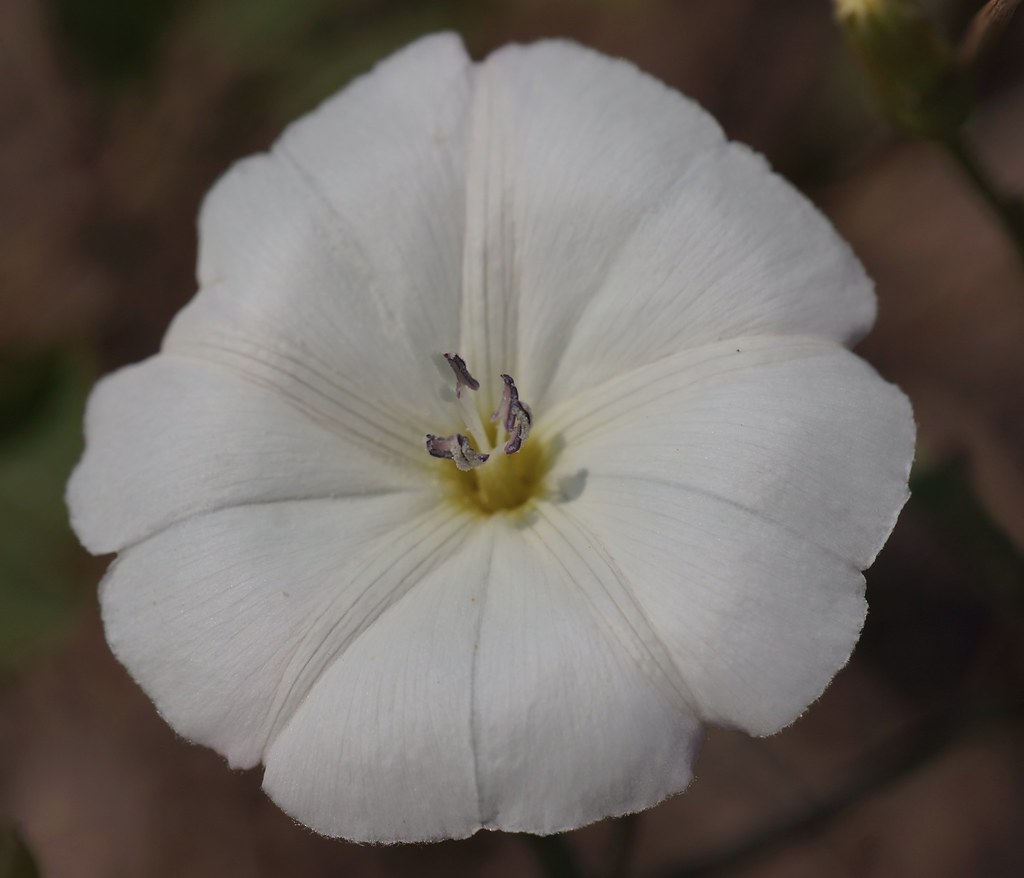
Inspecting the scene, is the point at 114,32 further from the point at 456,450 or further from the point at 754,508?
the point at 754,508

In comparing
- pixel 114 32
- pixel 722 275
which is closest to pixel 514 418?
pixel 722 275

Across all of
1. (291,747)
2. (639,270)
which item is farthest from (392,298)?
(291,747)

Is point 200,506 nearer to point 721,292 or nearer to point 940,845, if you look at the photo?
point 721,292

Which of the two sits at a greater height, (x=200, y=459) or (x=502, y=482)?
(x=502, y=482)

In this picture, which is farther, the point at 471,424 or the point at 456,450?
the point at 471,424

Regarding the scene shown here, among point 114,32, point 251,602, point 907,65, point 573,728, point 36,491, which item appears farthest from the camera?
point 114,32

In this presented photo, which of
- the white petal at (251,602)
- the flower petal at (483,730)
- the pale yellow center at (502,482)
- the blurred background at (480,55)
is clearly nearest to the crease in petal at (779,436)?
the pale yellow center at (502,482)

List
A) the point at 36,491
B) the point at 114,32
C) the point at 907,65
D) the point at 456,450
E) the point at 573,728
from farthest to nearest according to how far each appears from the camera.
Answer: the point at 114,32, the point at 36,491, the point at 907,65, the point at 456,450, the point at 573,728
